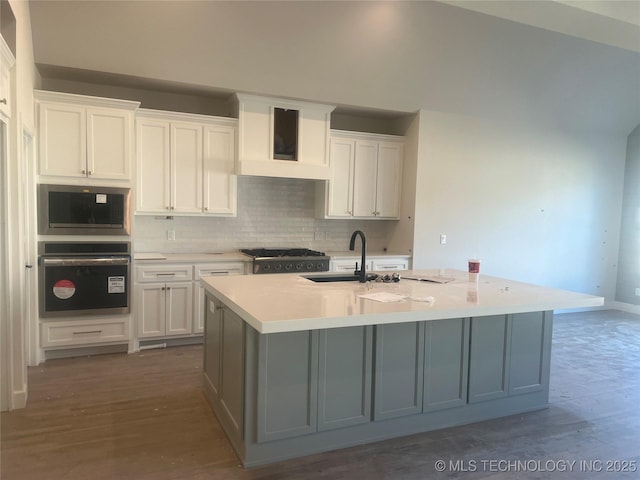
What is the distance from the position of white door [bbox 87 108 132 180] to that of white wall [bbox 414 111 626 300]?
133 inches

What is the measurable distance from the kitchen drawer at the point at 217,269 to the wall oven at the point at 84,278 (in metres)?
0.67

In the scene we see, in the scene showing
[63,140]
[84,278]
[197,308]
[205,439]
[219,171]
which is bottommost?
[205,439]

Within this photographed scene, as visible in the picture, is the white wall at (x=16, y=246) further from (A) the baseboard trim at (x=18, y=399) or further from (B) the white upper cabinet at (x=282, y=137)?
(B) the white upper cabinet at (x=282, y=137)

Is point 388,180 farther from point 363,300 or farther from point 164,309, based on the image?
point 363,300

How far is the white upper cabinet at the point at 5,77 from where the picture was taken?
2.61 metres

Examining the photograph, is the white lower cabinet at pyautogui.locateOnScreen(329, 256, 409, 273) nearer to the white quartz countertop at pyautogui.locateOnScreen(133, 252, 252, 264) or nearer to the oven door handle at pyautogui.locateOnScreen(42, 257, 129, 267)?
the white quartz countertop at pyautogui.locateOnScreen(133, 252, 252, 264)

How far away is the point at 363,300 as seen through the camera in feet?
8.25

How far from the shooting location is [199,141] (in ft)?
15.1

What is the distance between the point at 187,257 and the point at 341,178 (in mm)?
2082

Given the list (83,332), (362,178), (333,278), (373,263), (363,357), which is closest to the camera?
(363,357)

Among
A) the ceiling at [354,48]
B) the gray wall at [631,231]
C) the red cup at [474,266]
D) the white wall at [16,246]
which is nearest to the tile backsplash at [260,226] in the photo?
the ceiling at [354,48]

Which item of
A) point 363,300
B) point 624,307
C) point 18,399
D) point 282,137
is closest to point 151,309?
point 18,399

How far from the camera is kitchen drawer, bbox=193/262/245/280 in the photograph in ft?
14.7

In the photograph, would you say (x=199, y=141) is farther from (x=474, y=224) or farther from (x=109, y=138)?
(x=474, y=224)
